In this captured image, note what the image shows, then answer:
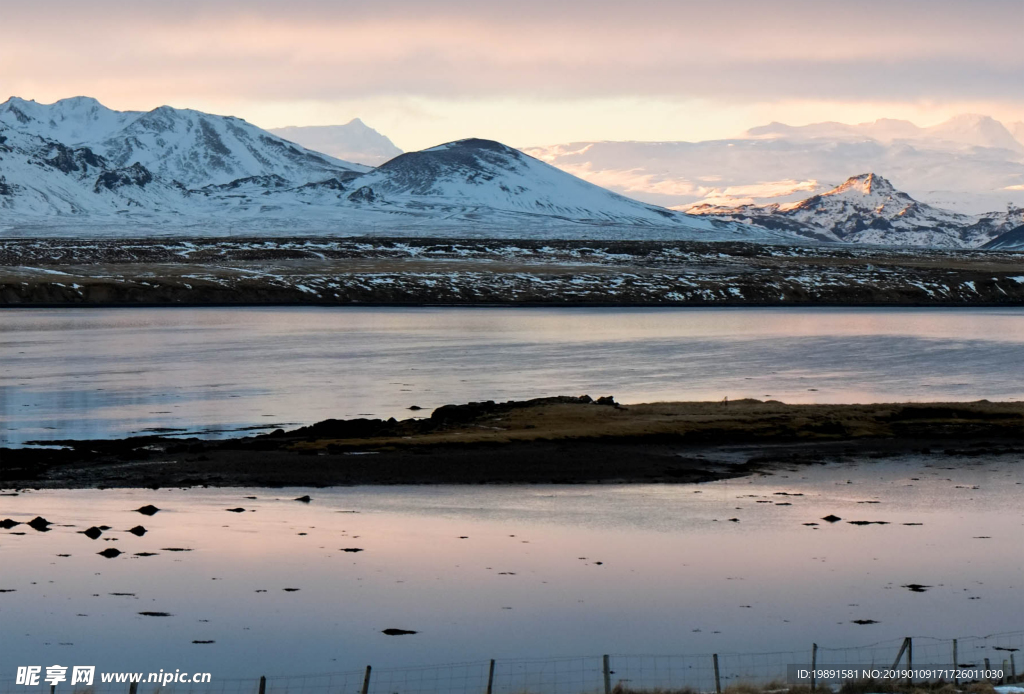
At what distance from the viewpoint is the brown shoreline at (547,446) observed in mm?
35750

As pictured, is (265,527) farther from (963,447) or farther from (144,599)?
(963,447)

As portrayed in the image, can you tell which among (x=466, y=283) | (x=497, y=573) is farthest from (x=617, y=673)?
(x=466, y=283)

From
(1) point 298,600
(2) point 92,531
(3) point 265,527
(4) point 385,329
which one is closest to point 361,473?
(3) point 265,527

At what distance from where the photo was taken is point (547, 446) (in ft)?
130

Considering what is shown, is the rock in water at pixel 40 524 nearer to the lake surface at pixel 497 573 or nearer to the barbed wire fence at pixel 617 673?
the lake surface at pixel 497 573

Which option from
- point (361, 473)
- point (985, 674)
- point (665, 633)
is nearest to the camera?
point (985, 674)

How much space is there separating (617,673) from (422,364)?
5145cm

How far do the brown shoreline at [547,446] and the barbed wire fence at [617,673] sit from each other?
15574mm

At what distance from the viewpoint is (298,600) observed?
23359mm

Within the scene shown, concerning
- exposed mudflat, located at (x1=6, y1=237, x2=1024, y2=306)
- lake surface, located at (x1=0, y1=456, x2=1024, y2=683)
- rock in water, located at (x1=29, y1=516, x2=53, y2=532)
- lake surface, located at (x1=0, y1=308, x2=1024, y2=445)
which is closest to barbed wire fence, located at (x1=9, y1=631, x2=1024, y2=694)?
lake surface, located at (x1=0, y1=456, x2=1024, y2=683)

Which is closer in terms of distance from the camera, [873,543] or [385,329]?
[873,543]

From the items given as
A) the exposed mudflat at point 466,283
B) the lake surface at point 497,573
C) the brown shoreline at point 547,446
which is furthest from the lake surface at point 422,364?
the exposed mudflat at point 466,283

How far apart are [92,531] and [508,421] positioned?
1860 centimetres

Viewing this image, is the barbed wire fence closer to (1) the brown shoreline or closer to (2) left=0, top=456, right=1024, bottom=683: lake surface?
(2) left=0, top=456, right=1024, bottom=683: lake surface
